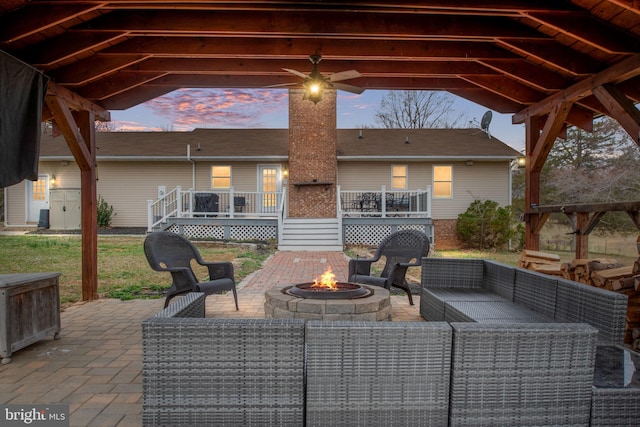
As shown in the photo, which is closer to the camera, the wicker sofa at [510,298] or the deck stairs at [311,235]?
the wicker sofa at [510,298]

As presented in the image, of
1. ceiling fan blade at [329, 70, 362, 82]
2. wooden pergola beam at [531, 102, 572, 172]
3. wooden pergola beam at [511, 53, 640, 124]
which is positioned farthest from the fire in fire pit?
wooden pergola beam at [531, 102, 572, 172]

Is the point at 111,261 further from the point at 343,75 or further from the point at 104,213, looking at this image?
the point at 104,213

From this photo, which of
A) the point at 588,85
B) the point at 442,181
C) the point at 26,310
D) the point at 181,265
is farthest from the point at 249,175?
the point at 26,310

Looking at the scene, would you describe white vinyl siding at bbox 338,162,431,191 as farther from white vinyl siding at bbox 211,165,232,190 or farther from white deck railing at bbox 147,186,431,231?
white vinyl siding at bbox 211,165,232,190

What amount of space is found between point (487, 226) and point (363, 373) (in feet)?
44.1

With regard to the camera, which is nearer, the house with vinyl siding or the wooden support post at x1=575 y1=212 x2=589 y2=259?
the wooden support post at x1=575 y1=212 x2=589 y2=259

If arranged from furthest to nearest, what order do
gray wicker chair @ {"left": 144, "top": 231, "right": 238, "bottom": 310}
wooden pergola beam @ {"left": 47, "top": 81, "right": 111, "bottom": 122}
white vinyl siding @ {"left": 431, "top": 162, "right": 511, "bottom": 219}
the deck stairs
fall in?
white vinyl siding @ {"left": 431, "top": 162, "right": 511, "bottom": 219}
the deck stairs
wooden pergola beam @ {"left": 47, "top": 81, "right": 111, "bottom": 122}
gray wicker chair @ {"left": 144, "top": 231, "right": 238, "bottom": 310}

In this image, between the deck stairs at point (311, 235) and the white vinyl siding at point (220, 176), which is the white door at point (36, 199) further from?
the deck stairs at point (311, 235)

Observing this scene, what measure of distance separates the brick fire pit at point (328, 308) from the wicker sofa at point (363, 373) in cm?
117

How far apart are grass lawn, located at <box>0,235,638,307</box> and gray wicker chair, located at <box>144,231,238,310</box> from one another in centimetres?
117

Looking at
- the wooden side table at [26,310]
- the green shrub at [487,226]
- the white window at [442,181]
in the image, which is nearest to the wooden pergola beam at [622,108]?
the wooden side table at [26,310]

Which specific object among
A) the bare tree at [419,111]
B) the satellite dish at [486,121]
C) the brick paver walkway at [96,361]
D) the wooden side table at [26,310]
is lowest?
the brick paver walkway at [96,361]

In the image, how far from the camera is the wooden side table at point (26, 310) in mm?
3486

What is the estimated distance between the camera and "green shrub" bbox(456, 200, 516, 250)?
14219 millimetres
